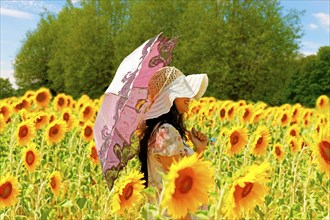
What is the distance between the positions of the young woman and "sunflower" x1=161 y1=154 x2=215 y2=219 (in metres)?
1.20

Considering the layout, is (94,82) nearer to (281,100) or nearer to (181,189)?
(281,100)

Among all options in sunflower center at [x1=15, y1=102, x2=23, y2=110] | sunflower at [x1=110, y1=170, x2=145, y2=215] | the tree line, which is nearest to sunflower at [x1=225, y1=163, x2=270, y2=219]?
sunflower at [x1=110, y1=170, x2=145, y2=215]

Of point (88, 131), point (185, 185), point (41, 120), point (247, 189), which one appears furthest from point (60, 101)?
point (185, 185)

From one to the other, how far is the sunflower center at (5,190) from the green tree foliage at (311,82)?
97.4ft

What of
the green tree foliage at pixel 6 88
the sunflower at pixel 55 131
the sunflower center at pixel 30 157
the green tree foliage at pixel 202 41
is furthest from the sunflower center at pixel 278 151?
the green tree foliage at pixel 6 88

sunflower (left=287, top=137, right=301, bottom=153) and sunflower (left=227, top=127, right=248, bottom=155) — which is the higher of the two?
sunflower (left=227, top=127, right=248, bottom=155)

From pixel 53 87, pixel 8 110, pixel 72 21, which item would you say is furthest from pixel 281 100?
pixel 8 110

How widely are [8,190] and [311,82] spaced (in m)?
31.4

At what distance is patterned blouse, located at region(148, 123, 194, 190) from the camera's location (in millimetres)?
3262

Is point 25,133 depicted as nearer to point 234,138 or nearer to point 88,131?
point 88,131

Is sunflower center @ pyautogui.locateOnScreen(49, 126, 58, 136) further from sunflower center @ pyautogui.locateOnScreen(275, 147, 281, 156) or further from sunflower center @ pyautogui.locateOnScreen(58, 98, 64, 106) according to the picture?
sunflower center @ pyautogui.locateOnScreen(58, 98, 64, 106)

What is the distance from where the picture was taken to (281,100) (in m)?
32.0

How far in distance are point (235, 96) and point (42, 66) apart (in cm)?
2160

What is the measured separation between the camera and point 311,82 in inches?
1324
